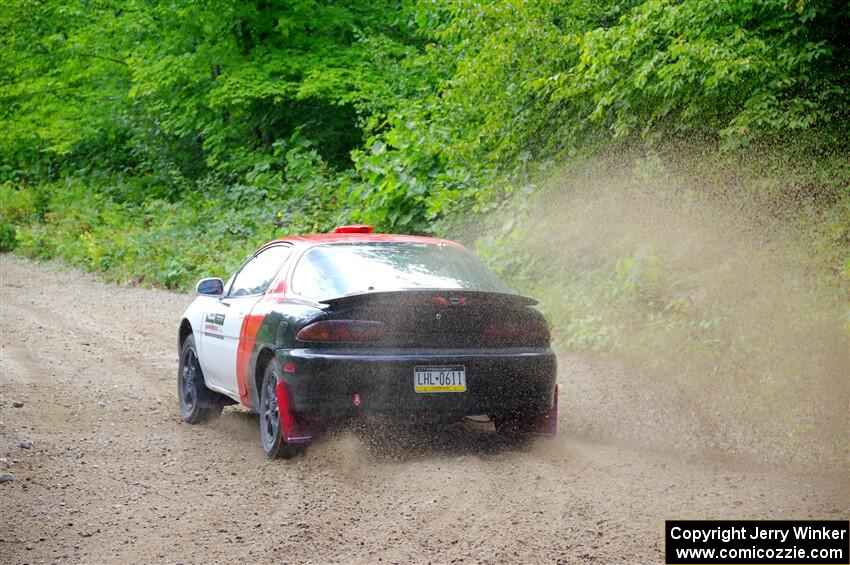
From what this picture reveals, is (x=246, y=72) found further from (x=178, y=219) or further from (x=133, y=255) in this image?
(x=133, y=255)

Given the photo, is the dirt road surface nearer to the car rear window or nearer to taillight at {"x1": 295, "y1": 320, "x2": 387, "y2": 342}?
taillight at {"x1": 295, "y1": 320, "x2": 387, "y2": 342}

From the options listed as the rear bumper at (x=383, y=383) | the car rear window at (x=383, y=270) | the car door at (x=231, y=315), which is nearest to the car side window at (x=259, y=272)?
the car door at (x=231, y=315)

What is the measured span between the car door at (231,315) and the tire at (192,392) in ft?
0.55

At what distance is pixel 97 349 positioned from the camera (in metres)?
11.9

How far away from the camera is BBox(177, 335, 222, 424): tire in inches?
317

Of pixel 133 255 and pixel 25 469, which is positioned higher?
pixel 25 469

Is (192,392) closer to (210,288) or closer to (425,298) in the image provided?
(210,288)

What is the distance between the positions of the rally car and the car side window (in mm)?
164

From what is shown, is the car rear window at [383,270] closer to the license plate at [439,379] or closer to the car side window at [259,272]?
the car side window at [259,272]

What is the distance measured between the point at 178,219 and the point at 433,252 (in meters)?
17.3

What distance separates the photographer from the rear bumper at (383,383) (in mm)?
5965

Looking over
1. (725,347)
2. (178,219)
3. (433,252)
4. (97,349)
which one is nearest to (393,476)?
(433,252)

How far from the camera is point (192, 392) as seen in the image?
27.0 feet

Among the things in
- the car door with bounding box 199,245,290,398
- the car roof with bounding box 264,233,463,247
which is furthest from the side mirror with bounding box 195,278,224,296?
the car roof with bounding box 264,233,463,247
